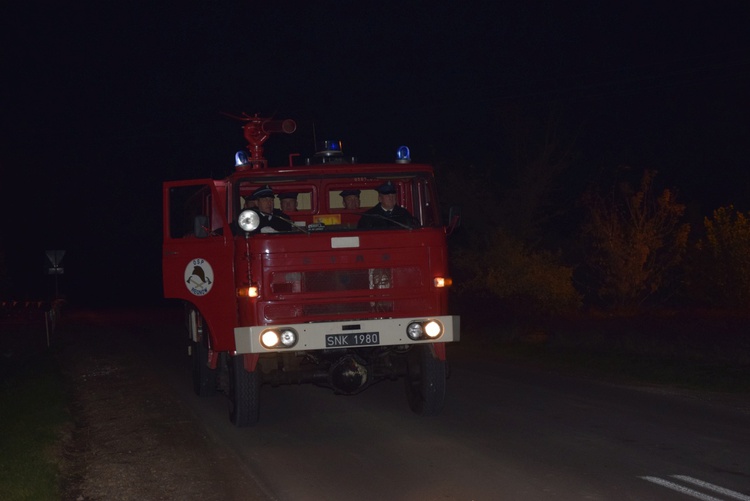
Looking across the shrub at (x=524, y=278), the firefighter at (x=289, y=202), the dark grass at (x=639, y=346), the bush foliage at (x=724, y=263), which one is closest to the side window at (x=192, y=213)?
the firefighter at (x=289, y=202)

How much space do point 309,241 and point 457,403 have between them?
11.0 ft

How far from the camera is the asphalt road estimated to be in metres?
7.47

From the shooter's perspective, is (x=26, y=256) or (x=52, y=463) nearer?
(x=52, y=463)

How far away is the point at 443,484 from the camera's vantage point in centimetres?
764

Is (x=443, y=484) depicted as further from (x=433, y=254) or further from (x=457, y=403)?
(x=457, y=403)

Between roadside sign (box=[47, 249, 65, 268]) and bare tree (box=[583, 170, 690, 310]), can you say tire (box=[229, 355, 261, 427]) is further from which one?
roadside sign (box=[47, 249, 65, 268])

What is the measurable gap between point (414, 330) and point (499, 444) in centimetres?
162

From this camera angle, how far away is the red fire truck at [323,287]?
10133 millimetres

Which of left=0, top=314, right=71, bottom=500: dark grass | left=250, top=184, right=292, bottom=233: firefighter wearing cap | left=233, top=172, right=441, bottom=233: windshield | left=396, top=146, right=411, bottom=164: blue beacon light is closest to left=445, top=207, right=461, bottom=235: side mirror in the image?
left=233, top=172, right=441, bottom=233: windshield

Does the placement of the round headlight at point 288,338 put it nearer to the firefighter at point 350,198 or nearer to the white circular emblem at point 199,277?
the white circular emblem at point 199,277

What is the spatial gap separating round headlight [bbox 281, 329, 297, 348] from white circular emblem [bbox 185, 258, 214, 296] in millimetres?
1749

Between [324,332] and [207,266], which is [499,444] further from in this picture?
[207,266]

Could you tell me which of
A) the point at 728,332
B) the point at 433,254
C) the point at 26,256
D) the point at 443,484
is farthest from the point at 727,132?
the point at 26,256

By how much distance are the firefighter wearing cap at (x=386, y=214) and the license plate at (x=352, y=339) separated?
1234mm
